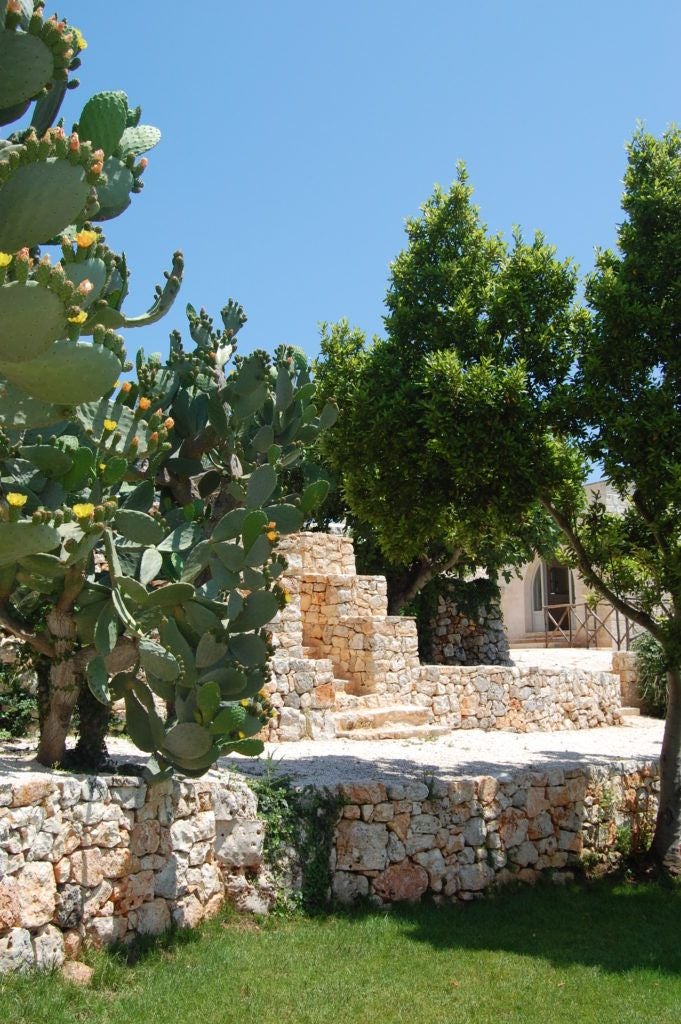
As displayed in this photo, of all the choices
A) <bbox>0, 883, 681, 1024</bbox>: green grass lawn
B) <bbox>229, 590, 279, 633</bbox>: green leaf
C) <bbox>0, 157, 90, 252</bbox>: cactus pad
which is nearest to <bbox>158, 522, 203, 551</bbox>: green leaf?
<bbox>229, 590, 279, 633</bbox>: green leaf

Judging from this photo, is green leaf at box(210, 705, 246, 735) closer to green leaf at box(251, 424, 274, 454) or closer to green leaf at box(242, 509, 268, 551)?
green leaf at box(242, 509, 268, 551)

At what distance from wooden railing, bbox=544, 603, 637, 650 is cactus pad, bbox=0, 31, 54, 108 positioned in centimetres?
2334

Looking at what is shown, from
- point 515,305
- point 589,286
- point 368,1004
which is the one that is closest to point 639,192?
point 589,286

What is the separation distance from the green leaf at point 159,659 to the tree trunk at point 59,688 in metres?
0.70

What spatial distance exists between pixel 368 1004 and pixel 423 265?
7283 millimetres

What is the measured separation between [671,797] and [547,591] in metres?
20.3

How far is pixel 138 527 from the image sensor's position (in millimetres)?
5555

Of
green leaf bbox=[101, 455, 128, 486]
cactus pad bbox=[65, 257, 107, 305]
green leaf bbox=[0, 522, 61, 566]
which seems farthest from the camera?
green leaf bbox=[101, 455, 128, 486]

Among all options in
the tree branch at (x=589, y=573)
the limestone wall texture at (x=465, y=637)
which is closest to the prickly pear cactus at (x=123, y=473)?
the tree branch at (x=589, y=573)

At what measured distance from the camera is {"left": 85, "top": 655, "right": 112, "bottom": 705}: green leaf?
5270 millimetres

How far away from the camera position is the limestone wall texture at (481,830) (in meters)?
7.17

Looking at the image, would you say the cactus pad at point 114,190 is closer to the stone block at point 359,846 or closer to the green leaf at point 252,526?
the green leaf at point 252,526

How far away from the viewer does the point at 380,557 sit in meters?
18.6

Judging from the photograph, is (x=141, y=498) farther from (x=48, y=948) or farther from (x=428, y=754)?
(x=428, y=754)
